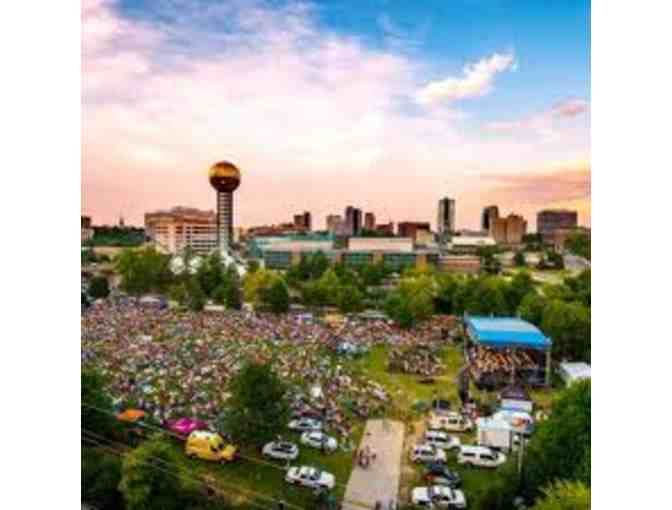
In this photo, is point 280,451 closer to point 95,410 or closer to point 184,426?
point 184,426

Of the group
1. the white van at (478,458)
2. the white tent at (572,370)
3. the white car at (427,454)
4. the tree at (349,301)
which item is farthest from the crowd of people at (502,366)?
the tree at (349,301)

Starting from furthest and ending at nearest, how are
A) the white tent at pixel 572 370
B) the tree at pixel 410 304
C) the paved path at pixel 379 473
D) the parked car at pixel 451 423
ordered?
the tree at pixel 410 304, the white tent at pixel 572 370, the parked car at pixel 451 423, the paved path at pixel 379 473

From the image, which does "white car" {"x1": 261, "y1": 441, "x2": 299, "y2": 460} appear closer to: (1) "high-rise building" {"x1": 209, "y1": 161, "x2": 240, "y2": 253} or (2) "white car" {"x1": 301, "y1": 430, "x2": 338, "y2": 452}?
(2) "white car" {"x1": 301, "y1": 430, "x2": 338, "y2": 452}

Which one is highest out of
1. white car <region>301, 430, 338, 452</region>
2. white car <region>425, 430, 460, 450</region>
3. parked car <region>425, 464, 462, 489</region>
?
white car <region>301, 430, 338, 452</region>

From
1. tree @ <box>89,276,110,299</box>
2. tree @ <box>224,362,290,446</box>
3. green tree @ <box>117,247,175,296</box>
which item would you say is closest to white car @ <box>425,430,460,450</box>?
tree @ <box>224,362,290,446</box>

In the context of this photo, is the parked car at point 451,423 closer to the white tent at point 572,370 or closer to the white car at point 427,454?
the white car at point 427,454
